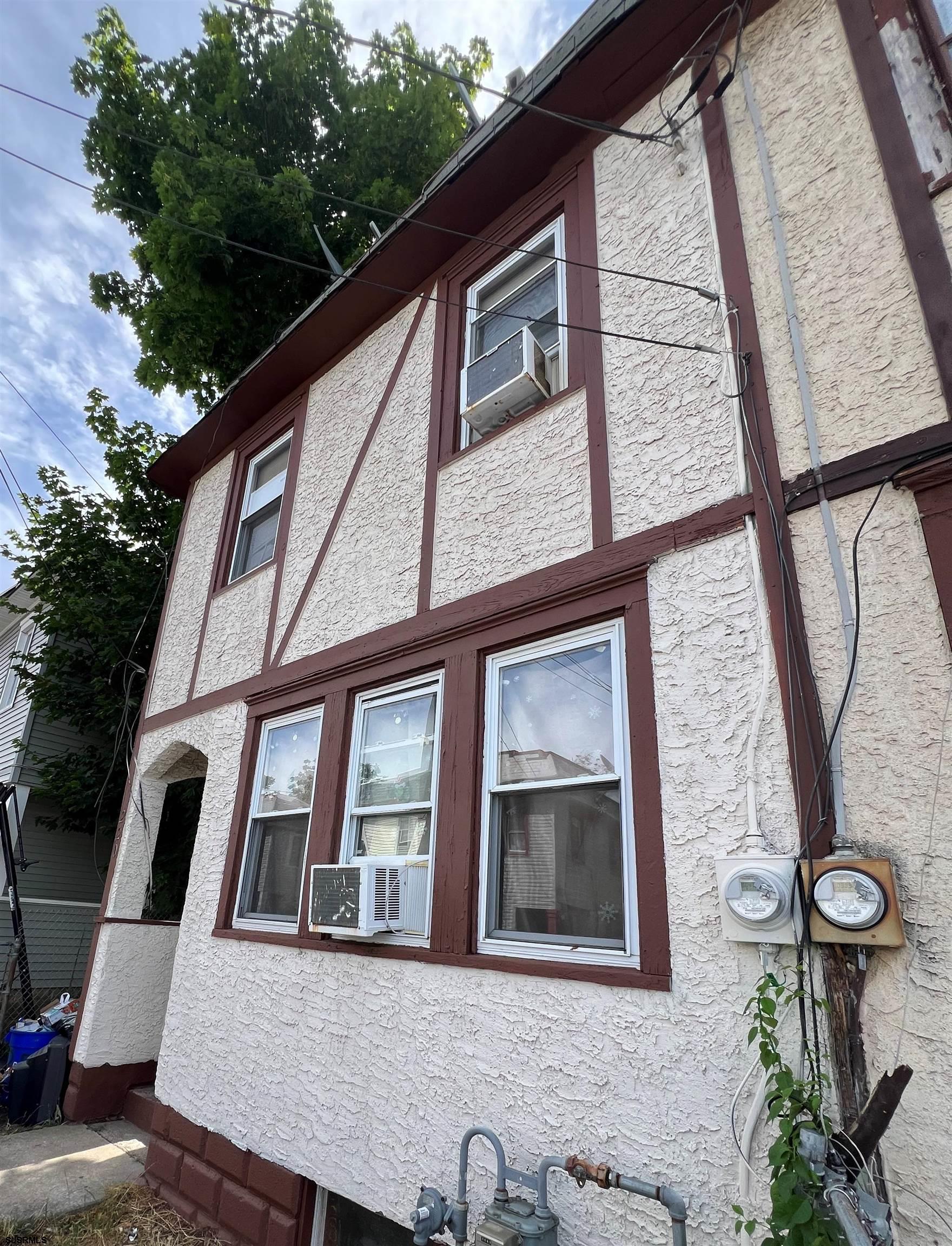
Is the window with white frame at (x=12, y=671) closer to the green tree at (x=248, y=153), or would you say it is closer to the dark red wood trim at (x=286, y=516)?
the green tree at (x=248, y=153)

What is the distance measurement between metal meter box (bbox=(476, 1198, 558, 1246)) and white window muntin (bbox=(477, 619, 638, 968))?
2.75 feet

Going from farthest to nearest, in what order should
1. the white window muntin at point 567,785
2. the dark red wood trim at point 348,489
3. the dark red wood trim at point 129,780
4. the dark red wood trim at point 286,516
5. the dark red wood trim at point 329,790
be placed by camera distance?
1. the dark red wood trim at point 129,780
2. the dark red wood trim at point 286,516
3. the dark red wood trim at point 348,489
4. the dark red wood trim at point 329,790
5. the white window muntin at point 567,785

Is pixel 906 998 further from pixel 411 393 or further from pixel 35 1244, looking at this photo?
pixel 35 1244

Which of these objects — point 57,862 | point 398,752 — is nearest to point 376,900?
point 398,752

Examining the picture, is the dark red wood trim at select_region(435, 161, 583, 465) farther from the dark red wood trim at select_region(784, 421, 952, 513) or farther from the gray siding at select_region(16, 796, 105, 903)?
the gray siding at select_region(16, 796, 105, 903)

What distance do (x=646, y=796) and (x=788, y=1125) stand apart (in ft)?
3.72

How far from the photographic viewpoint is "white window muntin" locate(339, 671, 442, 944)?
367 centimetres

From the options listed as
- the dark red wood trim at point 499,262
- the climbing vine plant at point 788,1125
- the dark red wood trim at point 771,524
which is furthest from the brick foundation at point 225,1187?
the dark red wood trim at point 499,262

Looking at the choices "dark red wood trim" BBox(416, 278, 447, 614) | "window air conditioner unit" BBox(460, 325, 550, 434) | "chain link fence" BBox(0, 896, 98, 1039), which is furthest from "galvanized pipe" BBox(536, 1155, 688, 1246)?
"chain link fence" BBox(0, 896, 98, 1039)

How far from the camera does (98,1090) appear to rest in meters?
6.00

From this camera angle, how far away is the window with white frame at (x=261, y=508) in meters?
6.51

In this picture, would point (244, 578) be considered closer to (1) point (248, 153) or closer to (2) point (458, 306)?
(2) point (458, 306)

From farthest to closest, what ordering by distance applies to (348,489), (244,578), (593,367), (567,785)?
(244,578) < (348,489) < (593,367) < (567,785)

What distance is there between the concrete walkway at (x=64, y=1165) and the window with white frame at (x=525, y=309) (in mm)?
5439
